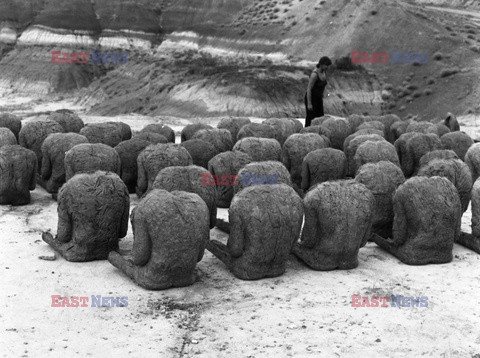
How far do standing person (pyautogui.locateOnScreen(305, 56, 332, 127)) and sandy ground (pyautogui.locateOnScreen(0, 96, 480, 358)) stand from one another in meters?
8.78

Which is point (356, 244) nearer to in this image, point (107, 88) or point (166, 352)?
point (166, 352)

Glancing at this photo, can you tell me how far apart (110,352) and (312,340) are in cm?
222

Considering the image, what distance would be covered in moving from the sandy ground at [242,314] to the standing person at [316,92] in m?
8.78

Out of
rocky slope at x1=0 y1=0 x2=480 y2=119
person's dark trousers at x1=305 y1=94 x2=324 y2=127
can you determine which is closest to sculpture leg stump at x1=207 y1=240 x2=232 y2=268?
person's dark trousers at x1=305 y1=94 x2=324 y2=127

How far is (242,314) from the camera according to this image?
7988mm

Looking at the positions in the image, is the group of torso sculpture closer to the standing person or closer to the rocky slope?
the standing person

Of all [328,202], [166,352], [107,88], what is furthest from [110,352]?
[107,88]

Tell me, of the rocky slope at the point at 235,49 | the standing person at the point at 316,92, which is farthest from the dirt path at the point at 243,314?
the rocky slope at the point at 235,49

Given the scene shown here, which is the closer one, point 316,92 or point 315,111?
point 316,92

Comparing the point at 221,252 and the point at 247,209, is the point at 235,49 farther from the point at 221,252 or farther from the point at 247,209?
the point at 247,209

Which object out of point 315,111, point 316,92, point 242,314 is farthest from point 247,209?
point 315,111

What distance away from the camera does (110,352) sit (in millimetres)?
6957

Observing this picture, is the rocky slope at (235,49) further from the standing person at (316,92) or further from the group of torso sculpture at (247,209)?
the group of torso sculpture at (247,209)

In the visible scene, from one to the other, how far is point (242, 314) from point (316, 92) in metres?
11.3
